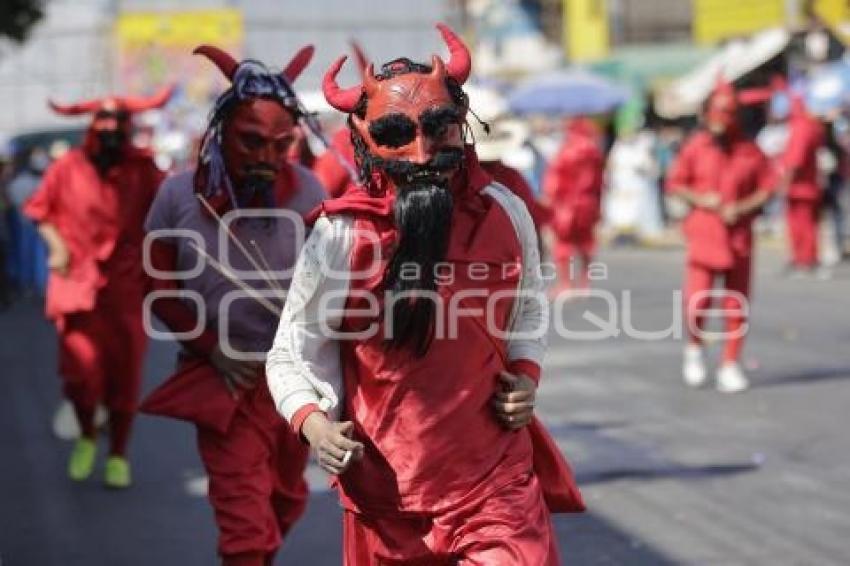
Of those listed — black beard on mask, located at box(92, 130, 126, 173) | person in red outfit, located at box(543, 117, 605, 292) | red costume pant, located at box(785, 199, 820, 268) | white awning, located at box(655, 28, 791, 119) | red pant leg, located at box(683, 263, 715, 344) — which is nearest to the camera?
Answer: black beard on mask, located at box(92, 130, 126, 173)

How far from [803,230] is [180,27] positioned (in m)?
29.6

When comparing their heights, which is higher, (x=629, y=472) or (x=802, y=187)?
(x=629, y=472)

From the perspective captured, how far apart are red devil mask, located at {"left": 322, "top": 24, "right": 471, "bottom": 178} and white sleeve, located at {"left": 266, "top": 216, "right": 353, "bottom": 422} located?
235 mm

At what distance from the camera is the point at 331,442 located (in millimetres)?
4383

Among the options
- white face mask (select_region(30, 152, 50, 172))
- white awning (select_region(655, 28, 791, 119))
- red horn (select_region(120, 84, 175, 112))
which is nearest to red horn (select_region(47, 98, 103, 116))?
red horn (select_region(120, 84, 175, 112))

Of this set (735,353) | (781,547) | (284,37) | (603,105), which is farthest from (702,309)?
(284,37)

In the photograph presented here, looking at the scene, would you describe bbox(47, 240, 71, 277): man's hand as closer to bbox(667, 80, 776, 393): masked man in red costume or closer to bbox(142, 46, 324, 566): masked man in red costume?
bbox(142, 46, 324, 566): masked man in red costume

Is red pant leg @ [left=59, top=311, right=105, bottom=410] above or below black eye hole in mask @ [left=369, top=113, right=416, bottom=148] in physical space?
below

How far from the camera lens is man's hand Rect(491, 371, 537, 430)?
4.54m

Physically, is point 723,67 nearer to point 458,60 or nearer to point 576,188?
point 576,188

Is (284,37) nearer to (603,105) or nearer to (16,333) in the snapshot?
(603,105)

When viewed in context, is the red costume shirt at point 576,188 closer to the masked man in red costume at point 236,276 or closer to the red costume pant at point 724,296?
the red costume pant at point 724,296

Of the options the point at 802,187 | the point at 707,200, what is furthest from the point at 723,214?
the point at 802,187

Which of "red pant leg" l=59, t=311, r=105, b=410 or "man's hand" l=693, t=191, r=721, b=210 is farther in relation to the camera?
"man's hand" l=693, t=191, r=721, b=210
